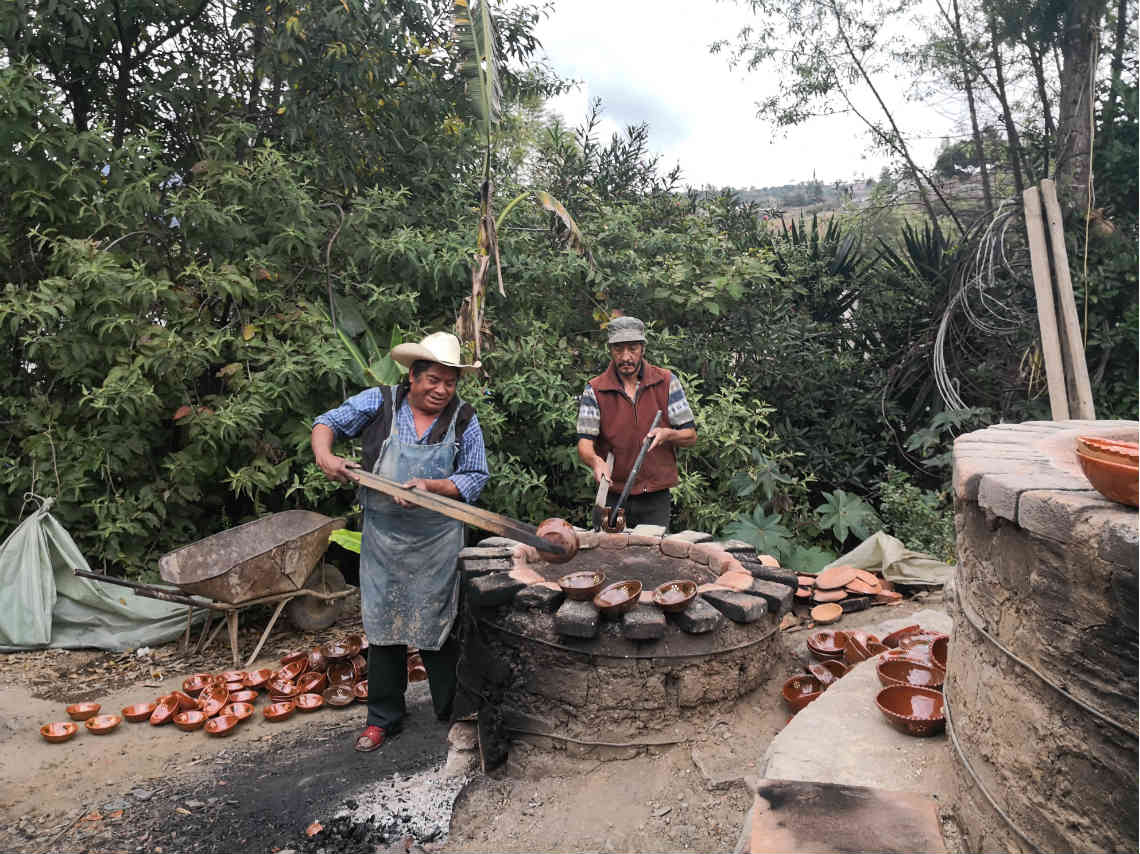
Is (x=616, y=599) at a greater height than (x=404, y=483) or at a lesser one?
lesser

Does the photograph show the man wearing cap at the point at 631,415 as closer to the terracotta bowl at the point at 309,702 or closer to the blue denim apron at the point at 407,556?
the blue denim apron at the point at 407,556

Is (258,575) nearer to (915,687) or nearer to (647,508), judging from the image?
(647,508)

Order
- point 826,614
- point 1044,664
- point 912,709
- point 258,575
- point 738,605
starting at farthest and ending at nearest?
1. point 258,575
2. point 826,614
3. point 738,605
4. point 912,709
5. point 1044,664

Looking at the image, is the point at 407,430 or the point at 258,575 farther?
the point at 258,575

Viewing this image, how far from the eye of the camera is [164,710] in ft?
13.9

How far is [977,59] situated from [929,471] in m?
4.71

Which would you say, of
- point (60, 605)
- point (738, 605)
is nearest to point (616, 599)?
point (738, 605)

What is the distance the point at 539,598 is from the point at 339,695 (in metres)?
1.71

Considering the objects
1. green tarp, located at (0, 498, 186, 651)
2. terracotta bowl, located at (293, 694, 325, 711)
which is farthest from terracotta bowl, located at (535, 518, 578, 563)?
green tarp, located at (0, 498, 186, 651)

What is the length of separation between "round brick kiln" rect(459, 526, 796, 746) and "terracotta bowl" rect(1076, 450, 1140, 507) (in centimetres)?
181

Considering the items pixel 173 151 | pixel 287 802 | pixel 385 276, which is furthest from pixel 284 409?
pixel 287 802

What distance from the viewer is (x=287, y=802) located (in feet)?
11.2

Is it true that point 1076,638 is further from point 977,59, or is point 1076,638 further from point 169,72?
point 977,59

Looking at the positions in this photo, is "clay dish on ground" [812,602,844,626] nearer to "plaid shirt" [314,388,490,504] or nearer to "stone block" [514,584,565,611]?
"stone block" [514,584,565,611]
